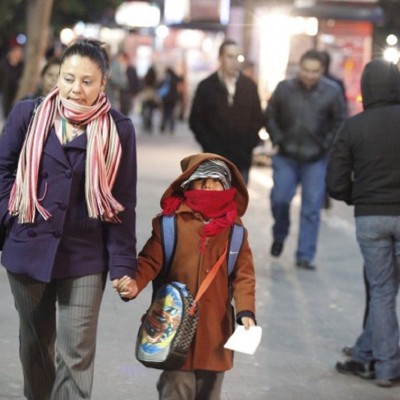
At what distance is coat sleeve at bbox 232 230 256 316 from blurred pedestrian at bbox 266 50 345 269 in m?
5.48

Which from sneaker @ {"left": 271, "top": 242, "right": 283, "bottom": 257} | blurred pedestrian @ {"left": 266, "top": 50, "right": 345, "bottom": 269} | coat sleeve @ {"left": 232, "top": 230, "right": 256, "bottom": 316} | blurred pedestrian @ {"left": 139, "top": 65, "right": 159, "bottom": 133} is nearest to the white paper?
coat sleeve @ {"left": 232, "top": 230, "right": 256, "bottom": 316}

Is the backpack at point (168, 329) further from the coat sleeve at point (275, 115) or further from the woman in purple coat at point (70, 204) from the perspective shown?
the coat sleeve at point (275, 115)

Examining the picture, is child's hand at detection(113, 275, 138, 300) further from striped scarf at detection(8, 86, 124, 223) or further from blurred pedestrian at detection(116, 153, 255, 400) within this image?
striped scarf at detection(8, 86, 124, 223)

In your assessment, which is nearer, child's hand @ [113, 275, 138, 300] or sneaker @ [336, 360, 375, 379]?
child's hand @ [113, 275, 138, 300]

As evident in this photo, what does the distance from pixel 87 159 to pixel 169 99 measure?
24972 mm

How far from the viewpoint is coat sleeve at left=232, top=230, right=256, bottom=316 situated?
5.43m

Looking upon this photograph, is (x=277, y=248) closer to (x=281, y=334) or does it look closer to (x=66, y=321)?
(x=281, y=334)

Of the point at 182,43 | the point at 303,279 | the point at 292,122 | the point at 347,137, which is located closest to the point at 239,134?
the point at 292,122

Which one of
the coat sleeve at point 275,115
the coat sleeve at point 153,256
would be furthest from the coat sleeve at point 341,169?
the coat sleeve at point 275,115

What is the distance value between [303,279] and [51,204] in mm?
5699

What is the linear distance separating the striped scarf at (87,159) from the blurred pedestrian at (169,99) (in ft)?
81.6

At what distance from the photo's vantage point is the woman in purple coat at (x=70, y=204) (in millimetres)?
5184

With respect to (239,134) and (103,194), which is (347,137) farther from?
(239,134)

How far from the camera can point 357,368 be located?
24.8ft
